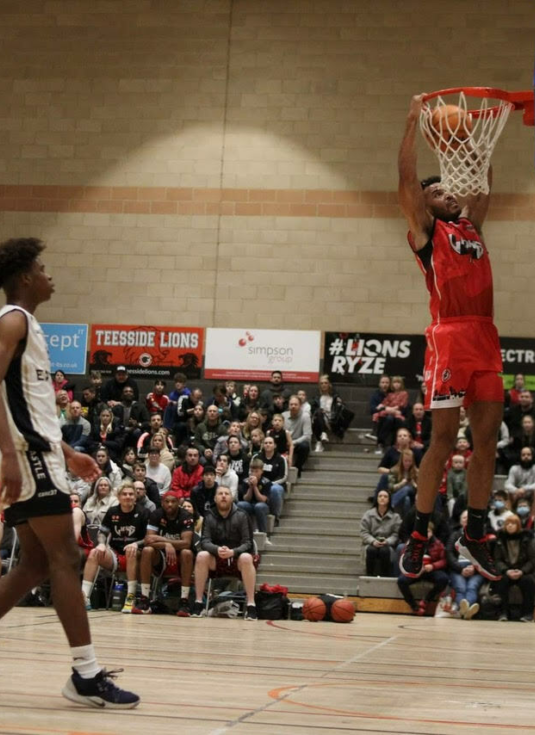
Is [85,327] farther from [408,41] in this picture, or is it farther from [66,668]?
[66,668]

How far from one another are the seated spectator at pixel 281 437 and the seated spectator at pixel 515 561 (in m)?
4.24

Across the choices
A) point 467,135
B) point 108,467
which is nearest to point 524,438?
point 108,467

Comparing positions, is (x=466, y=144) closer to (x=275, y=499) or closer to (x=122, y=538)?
(x=122, y=538)

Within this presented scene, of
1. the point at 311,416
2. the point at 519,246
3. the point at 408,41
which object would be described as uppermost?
the point at 408,41

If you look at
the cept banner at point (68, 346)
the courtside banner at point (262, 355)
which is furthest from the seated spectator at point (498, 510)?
the cept banner at point (68, 346)

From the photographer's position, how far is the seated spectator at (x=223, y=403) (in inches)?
703

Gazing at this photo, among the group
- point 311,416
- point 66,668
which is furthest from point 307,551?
point 66,668

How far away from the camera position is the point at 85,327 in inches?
819

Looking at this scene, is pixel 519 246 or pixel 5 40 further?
pixel 5 40

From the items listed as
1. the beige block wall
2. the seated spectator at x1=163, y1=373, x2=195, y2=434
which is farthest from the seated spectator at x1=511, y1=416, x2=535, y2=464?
the seated spectator at x1=163, y1=373, x2=195, y2=434

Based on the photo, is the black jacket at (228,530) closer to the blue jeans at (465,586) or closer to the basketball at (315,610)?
the basketball at (315,610)

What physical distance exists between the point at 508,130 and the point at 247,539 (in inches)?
418

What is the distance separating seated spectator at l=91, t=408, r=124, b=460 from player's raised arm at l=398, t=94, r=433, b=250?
1132cm

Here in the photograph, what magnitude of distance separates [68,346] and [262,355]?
3.85 m
